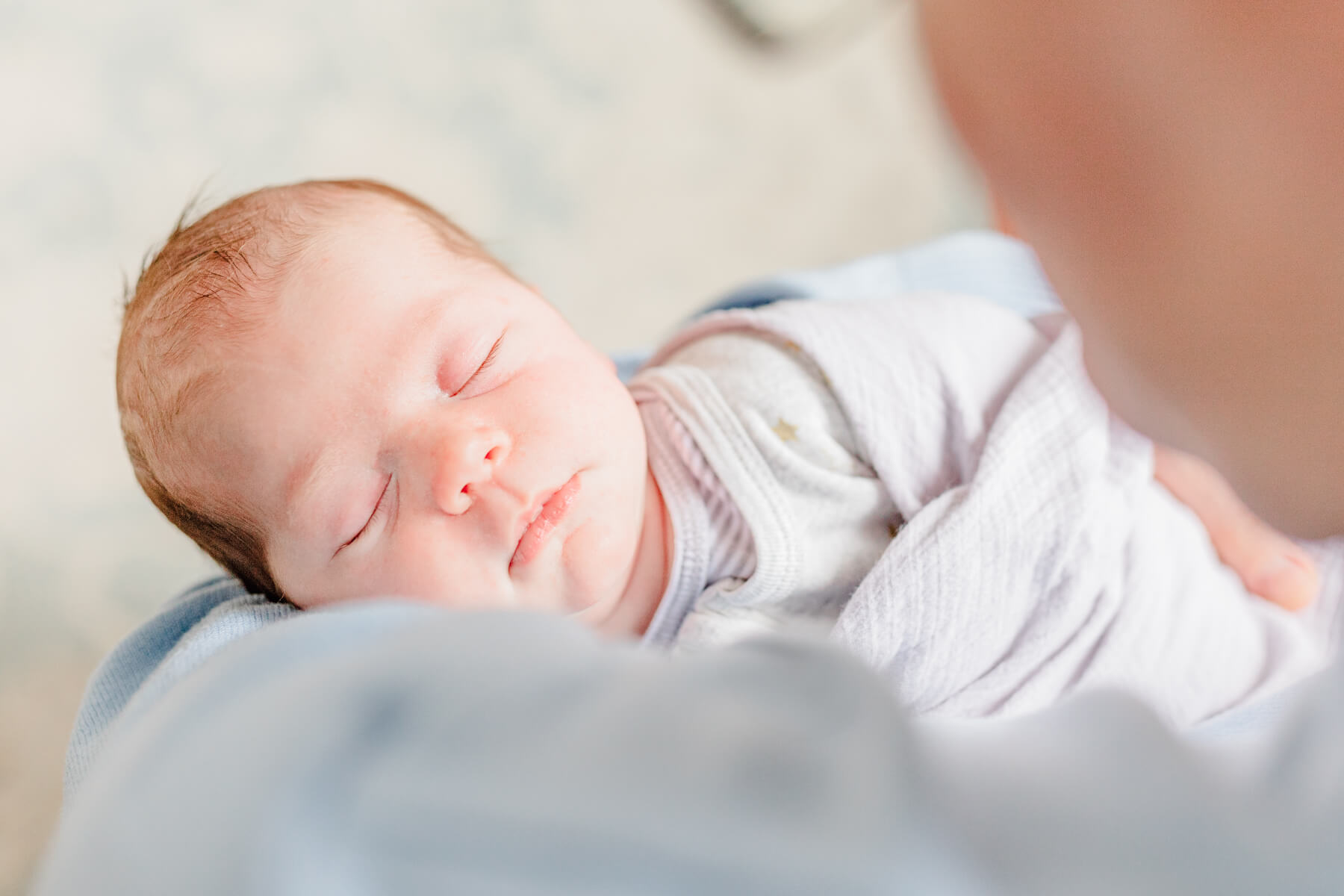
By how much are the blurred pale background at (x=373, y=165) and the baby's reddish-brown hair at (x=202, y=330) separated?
393 mm

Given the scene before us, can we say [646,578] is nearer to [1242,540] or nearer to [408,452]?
[408,452]

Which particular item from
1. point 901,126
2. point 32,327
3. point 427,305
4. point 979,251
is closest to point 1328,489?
point 427,305

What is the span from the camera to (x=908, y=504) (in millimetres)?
784

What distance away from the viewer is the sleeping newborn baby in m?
0.68

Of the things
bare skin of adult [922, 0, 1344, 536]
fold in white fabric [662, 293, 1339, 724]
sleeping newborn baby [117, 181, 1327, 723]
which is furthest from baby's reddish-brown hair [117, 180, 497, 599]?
bare skin of adult [922, 0, 1344, 536]

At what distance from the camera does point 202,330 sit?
2.29ft

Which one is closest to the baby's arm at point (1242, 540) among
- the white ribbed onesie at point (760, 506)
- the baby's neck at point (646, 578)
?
the white ribbed onesie at point (760, 506)

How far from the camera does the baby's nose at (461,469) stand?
0.65 m

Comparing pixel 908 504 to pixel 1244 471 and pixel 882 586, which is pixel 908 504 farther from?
pixel 1244 471

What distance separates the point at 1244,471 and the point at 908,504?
44cm

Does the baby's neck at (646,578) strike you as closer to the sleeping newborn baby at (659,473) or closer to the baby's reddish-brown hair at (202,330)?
the sleeping newborn baby at (659,473)

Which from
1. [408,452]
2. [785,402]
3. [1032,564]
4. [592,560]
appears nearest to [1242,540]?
[1032,564]

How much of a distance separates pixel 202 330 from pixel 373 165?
2.38ft

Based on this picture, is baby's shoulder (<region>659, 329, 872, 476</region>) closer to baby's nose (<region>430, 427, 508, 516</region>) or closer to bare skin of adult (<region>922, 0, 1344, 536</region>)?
baby's nose (<region>430, 427, 508, 516</region>)
